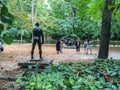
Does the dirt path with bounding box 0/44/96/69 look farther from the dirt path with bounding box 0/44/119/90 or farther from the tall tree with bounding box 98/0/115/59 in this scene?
the tall tree with bounding box 98/0/115/59

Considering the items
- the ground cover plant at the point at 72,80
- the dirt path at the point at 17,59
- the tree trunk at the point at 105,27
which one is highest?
the tree trunk at the point at 105,27

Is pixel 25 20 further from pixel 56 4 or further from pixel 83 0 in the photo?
pixel 56 4

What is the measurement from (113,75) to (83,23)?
4202 cm

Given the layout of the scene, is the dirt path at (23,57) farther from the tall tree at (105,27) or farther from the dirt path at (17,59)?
the tall tree at (105,27)

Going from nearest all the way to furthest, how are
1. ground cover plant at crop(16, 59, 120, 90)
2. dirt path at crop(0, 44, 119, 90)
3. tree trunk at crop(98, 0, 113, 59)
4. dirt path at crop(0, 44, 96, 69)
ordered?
ground cover plant at crop(16, 59, 120, 90) < dirt path at crop(0, 44, 119, 90) < tree trunk at crop(98, 0, 113, 59) < dirt path at crop(0, 44, 96, 69)

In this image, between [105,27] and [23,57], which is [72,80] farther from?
[23,57]

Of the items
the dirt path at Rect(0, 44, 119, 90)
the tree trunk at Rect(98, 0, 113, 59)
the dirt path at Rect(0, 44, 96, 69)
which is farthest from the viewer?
the dirt path at Rect(0, 44, 96, 69)

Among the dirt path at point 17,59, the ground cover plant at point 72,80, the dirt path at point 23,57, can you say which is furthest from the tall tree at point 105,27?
the ground cover plant at point 72,80

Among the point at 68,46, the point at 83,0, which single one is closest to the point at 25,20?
the point at 83,0

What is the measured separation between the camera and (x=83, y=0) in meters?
16.8

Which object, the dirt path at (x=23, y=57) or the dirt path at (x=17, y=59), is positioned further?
the dirt path at (x=23, y=57)

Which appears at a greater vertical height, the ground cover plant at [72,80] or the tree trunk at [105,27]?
the tree trunk at [105,27]

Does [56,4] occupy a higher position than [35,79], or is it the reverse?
[56,4]

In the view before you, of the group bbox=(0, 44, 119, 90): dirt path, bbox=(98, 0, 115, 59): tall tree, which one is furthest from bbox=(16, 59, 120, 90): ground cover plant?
bbox=(98, 0, 115, 59): tall tree
